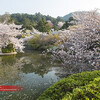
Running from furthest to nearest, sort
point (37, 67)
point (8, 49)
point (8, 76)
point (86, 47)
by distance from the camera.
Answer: point (8, 49)
point (37, 67)
point (8, 76)
point (86, 47)

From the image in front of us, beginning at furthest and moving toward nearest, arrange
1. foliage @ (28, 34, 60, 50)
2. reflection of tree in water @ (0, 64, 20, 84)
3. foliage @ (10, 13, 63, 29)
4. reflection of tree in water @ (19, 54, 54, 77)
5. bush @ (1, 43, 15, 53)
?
1. foliage @ (10, 13, 63, 29)
2. foliage @ (28, 34, 60, 50)
3. bush @ (1, 43, 15, 53)
4. reflection of tree in water @ (19, 54, 54, 77)
5. reflection of tree in water @ (0, 64, 20, 84)

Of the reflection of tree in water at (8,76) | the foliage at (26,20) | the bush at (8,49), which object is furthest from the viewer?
the foliage at (26,20)

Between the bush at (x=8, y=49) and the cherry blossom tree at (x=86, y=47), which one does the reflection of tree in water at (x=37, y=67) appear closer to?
the cherry blossom tree at (x=86, y=47)

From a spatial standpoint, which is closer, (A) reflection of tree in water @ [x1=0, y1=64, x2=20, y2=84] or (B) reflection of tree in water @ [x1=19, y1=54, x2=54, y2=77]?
(A) reflection of tree in water @ [x1=0, y1=64, x2=20, y2=84]

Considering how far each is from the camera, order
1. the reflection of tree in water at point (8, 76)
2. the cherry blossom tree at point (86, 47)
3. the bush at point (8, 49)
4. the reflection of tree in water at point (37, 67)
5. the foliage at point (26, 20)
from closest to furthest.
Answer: the cherry blossom tree at point (86, 47)
the reflection of tree in water at point (8, 76)
the reflection of tree in water at point (37, 67)
the bush at point (8, 49)
the foliage at point (26, 20)

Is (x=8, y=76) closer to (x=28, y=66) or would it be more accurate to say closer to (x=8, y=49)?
(x=28, y=66)

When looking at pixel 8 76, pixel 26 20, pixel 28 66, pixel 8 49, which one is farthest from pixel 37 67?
pixel 26 20

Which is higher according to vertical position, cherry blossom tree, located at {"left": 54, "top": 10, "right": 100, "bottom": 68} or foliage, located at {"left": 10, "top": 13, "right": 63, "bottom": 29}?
foliage, located at {"left": 10, "top": 13, "right": 63, "bottom": 29}

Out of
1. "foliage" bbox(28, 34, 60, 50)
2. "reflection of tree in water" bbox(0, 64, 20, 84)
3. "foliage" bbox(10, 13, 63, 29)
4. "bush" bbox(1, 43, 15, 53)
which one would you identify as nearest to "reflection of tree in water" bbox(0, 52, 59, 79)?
"reflection of tree in water" bbox(0, 64, 20, 84)

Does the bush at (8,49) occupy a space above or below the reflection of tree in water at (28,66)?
above

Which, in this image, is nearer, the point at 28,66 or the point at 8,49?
the point at 28,66

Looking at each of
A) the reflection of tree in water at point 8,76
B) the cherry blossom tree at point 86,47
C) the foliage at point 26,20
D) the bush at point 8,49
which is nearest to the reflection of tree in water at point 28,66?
the reflection of tree in water at point 8,76

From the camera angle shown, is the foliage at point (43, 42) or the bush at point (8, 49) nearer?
the bush at point (8, 49)

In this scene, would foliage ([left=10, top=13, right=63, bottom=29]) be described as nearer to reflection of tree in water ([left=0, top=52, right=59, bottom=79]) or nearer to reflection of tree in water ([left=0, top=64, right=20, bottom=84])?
reflection of tree in water ([left=0, top=52, right=59, bottom=79])
